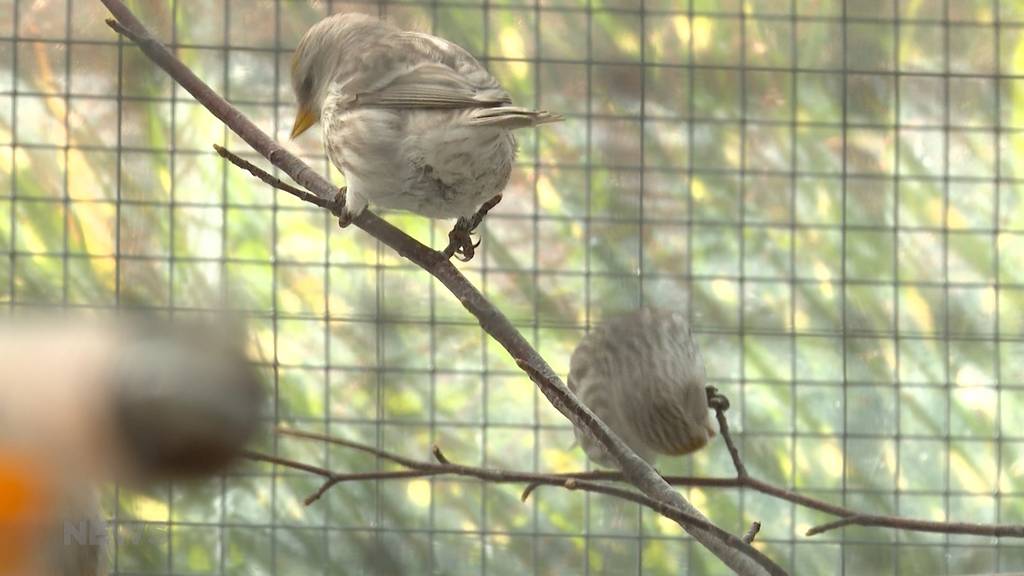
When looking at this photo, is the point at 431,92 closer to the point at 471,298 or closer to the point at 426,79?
the point at 426,79

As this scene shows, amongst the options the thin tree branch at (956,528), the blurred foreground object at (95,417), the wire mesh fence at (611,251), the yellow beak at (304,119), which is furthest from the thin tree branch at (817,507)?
the wire mesh fence at (611,251)

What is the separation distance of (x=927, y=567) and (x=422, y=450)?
0.58 m

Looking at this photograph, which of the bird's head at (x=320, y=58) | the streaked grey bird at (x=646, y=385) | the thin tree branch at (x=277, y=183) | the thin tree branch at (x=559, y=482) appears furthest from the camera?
the streaked grey bird at (x=646, y=385)

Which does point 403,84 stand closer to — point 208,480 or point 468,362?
point 208,480

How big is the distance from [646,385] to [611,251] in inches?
11.4

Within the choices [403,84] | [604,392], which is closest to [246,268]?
[604,392]

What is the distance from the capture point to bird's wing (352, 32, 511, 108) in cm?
62

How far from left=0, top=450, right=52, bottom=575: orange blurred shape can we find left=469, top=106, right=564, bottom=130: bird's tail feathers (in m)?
0.37

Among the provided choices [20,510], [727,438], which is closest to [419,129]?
[727,438]

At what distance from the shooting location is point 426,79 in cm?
64

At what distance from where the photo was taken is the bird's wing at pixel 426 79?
0.62 metres

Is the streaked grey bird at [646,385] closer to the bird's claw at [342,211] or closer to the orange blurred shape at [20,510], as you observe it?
the bird's claw at [342,211]

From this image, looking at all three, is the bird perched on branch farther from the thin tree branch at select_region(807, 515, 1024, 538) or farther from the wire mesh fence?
the wire mesh fence

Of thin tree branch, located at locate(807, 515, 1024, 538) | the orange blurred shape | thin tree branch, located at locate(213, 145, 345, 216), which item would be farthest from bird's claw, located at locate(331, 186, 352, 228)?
the orange blurred shape
